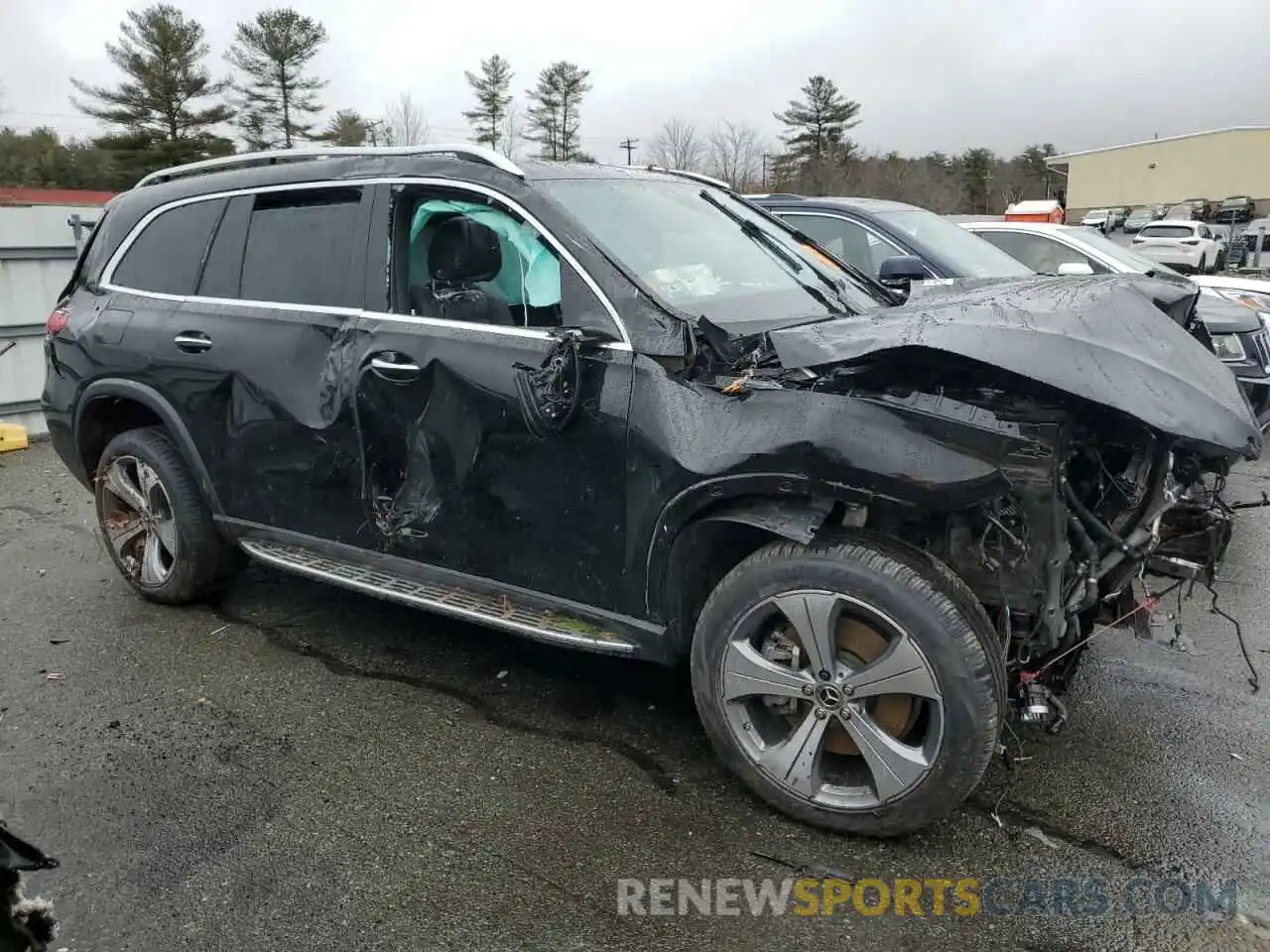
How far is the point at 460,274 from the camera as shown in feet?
11.7

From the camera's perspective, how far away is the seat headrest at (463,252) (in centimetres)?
352

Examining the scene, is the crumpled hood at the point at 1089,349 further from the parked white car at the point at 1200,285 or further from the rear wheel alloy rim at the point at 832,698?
the parked white car at the point at 1200,285

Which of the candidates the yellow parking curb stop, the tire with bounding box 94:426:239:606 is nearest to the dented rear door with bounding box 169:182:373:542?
the tire with bounding box 94:426:239:606

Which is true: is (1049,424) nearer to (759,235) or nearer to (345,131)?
(759,235)

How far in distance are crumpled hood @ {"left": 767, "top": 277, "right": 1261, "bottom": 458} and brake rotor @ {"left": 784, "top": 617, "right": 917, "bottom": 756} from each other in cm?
78

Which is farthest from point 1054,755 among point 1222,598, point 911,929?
point 1222,598

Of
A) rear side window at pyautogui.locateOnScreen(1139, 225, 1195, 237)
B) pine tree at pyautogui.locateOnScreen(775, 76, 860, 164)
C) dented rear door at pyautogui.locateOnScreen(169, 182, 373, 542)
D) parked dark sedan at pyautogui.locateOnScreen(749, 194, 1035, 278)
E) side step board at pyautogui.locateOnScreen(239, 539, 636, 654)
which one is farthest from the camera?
pine tree at pyautogui.locateOnScreen(775, 76, 860, 164)

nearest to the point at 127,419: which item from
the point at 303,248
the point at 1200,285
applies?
the point at 303,248

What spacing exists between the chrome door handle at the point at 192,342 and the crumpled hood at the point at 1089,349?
2537 millimetres

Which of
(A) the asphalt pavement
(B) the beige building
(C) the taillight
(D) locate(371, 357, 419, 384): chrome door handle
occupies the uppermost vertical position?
(B) the beige building

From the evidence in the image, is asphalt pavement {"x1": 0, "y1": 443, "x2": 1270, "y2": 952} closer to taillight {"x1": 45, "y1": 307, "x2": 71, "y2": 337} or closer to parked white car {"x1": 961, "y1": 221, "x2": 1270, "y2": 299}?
taillight {"x1": 45, "y1": 307, "x2": 71, "y2": 337}

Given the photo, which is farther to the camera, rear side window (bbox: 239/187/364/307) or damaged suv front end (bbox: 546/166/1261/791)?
rear side window (bbox: 239/187/364/307)

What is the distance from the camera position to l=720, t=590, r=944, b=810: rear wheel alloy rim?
272cm

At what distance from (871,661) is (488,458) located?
4.71 ft
